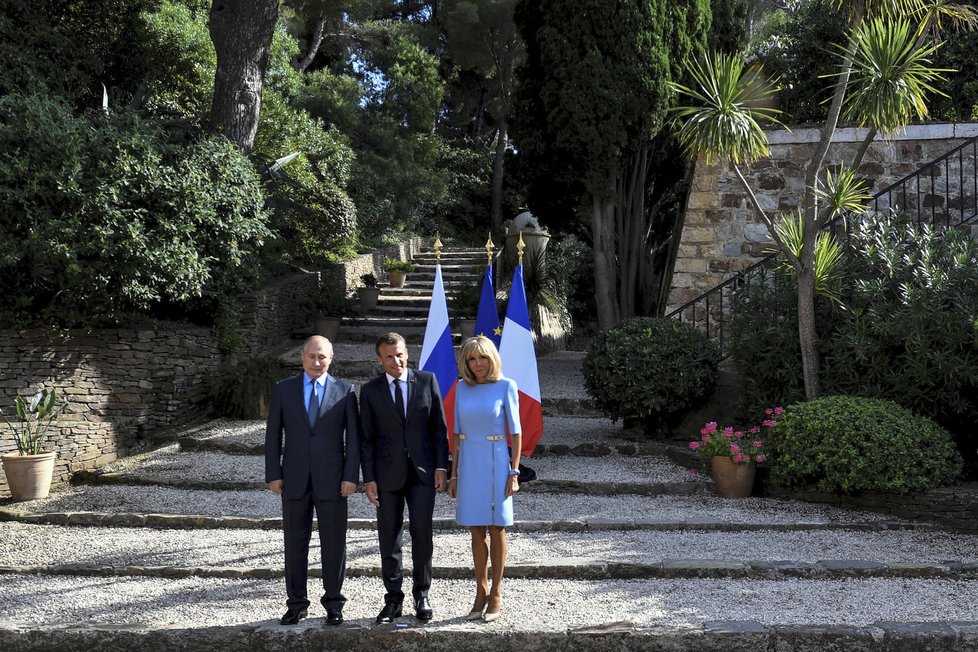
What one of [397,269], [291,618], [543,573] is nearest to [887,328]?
[543,573]

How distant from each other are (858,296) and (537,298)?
263 inches

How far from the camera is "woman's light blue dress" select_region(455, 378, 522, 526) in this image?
15.4 feet

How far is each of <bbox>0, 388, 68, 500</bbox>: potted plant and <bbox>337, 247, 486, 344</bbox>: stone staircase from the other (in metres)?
6.03

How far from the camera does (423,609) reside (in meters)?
4.74

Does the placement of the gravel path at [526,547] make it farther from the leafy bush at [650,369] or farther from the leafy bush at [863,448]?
the leafy bush at [650,369]

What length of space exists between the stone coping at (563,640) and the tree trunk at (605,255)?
8.28m

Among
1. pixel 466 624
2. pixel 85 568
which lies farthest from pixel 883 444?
pixel 85 568

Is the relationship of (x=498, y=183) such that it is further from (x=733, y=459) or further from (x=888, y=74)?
(x=733, y=459)

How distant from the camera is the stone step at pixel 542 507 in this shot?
6984 mm

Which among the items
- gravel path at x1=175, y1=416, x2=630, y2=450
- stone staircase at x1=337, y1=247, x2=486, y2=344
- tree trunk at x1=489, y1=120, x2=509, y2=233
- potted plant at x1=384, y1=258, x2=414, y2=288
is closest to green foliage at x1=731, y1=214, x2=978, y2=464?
gravel path at x1=175, y1=416, x2=630, y2=450

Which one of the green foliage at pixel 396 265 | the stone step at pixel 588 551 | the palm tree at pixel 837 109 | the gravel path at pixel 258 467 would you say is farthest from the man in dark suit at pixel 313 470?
the green foliage at pixel 396 265

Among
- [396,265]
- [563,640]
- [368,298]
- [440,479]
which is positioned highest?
[396,265]

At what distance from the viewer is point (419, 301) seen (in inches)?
651

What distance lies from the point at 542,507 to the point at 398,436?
2.91 m
